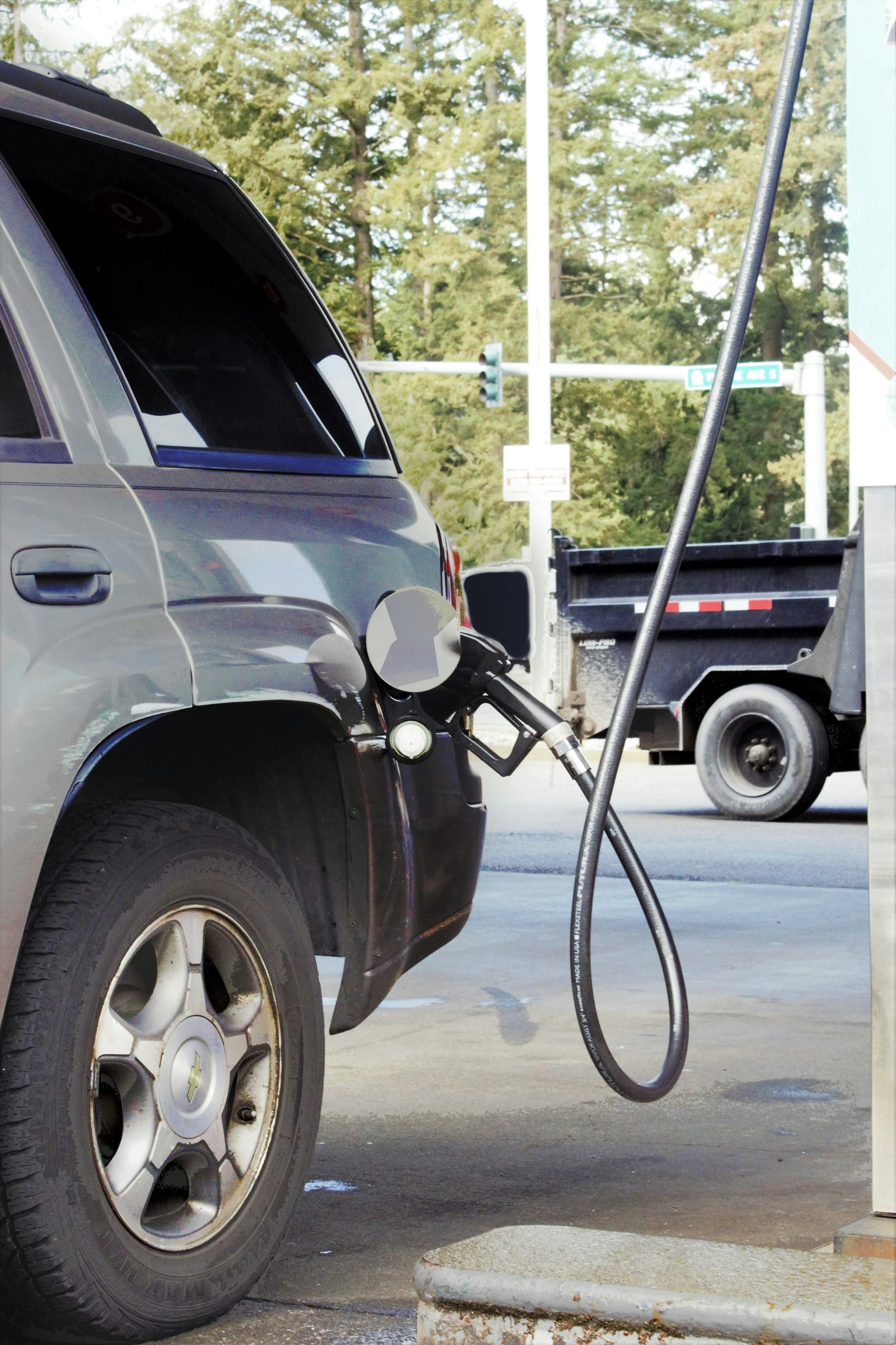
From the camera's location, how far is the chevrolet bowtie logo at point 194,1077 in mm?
3324

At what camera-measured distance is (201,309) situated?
4.09 meters

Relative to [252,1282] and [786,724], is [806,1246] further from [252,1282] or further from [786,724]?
[786,724]

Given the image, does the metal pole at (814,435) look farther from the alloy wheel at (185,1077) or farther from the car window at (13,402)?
the car window at (13,402)

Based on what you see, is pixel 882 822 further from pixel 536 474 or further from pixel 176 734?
pixel 536 474

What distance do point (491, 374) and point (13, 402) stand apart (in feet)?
81.0

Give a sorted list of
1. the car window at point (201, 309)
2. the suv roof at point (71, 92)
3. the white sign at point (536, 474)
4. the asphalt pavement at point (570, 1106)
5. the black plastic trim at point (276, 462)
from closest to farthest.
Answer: the black plastic trim at point (276, 462)
the suv roof at point (71, 92)
the car window at point (201, 309)
the asphalt pavement at point (570, 1106)
the white sign at point (536, 474)

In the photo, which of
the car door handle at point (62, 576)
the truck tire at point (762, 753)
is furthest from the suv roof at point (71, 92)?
the truck tire at point (762, 753)

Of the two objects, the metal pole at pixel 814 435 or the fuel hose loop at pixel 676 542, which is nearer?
the fuel hose loop at pixel 676 542

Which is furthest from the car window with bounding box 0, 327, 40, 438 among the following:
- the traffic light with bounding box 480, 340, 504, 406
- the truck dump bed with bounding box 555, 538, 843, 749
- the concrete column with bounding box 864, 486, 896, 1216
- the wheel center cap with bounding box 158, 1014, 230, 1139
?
the traffic light with bounding box 480, 340, 504, 406

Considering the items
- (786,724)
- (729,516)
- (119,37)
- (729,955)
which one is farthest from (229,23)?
Result: (729,955)

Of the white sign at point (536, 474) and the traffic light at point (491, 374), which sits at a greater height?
the traffic light at point (491, 374)

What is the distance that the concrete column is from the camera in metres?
3.02

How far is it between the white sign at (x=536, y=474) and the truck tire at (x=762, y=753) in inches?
374

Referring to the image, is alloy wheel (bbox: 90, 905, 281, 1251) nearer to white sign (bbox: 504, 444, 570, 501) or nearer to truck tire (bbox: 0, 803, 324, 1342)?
truck tire (bbox: 0, 803, 324, 1342)
